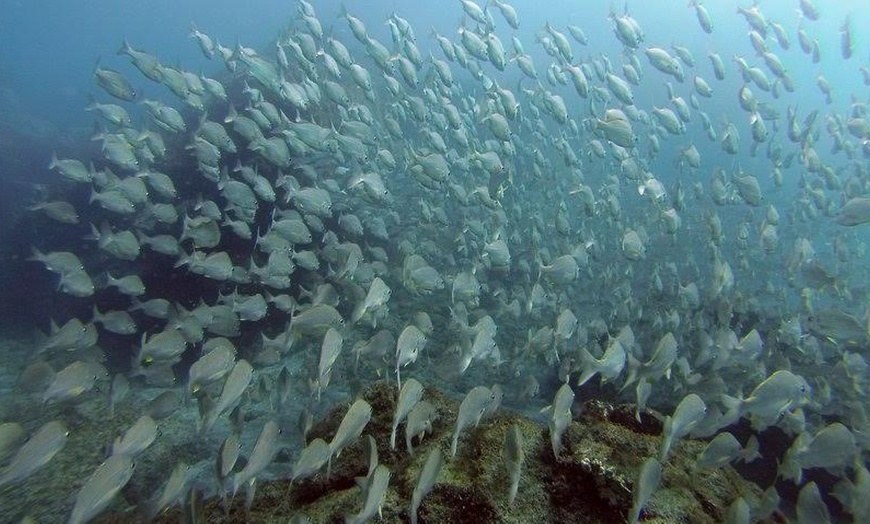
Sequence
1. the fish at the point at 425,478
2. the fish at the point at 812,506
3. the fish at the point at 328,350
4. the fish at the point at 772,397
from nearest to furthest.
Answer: the fish at the point at 425,478
the fish at the point at 812,506
the fish at the point at 328,350
the fish at the point at 772,397

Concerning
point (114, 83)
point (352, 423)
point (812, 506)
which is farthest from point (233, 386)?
point (114, 83)

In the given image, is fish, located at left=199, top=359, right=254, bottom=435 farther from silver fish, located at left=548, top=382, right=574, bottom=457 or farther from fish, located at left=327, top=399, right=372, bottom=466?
silver fish, located at left=548, top=382, right=574, bottom=457

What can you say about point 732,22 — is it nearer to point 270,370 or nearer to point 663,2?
point 663,2

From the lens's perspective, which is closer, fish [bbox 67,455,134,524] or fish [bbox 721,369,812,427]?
fish [bbox 67,455,134,524]

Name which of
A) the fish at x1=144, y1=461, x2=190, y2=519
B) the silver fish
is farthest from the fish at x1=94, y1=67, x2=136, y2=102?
the silver fish

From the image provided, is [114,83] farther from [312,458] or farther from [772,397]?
[772,397]

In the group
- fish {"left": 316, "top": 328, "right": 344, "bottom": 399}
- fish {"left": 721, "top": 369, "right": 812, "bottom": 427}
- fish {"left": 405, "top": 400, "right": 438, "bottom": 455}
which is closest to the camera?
fish {"left": 405, "top": 400, "right": 438, "bottom": 455}

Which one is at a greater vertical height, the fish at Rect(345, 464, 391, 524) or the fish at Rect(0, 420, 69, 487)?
the fish at Rect(345, 464, 391, 524)

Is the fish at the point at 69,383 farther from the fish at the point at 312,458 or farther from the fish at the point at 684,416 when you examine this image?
the fish at the point at 684,416

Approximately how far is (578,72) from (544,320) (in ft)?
16.7

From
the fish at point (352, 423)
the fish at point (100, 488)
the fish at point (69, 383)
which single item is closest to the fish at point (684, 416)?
the fish at point (352, 423)

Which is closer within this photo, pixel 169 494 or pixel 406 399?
pixel 169 494

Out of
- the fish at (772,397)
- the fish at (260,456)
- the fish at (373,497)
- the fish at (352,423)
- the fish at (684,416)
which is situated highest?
the fish at (772,397)

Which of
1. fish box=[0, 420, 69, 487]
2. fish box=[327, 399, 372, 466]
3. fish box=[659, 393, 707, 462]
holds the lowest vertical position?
fish box=[0, 420, 69, 487]
